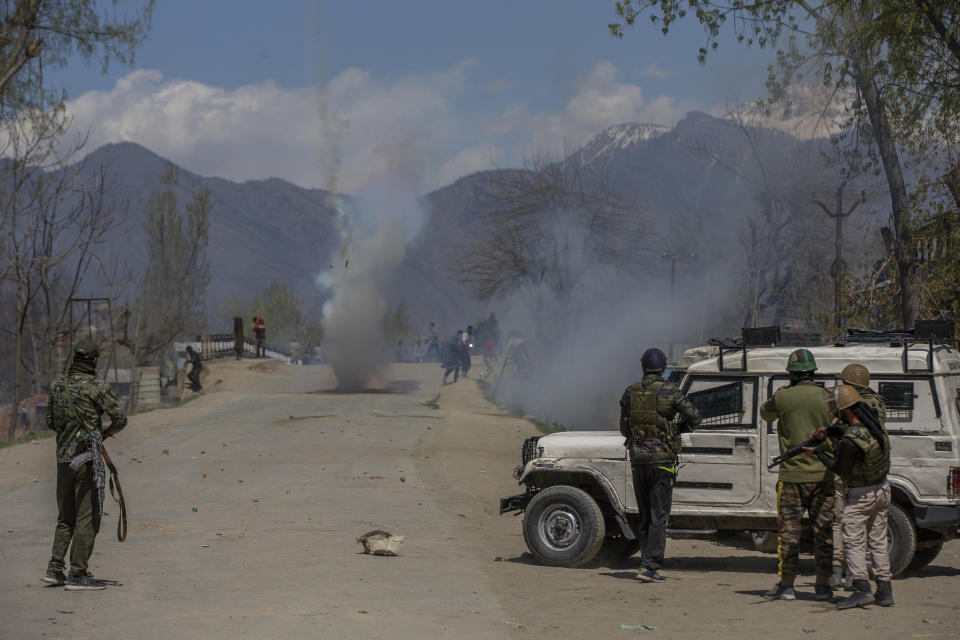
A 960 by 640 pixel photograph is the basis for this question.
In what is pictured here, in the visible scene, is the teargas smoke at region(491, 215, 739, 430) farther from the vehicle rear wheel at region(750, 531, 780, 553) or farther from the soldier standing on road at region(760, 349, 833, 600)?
the soldier standing on road at region(760, 349, 833, 600)

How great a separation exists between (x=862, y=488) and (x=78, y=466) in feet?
19.3

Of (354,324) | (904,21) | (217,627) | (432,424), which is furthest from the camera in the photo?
(354,324)

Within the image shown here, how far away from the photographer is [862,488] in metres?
7.80

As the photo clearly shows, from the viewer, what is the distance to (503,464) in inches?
815

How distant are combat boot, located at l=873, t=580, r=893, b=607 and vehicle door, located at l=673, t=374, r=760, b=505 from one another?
1.79 metres

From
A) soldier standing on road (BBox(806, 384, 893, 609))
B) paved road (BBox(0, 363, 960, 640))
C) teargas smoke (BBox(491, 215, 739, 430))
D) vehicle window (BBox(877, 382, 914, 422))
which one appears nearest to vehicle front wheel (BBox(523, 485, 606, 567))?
paved road (BBox(0, 363, 960, 640))

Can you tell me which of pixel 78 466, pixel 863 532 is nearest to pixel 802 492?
pixel 863 532

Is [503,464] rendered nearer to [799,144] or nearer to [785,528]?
[785,528]

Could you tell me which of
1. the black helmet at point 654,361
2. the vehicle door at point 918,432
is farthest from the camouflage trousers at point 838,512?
the black helmet at point 654,361

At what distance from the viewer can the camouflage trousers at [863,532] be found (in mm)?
7793

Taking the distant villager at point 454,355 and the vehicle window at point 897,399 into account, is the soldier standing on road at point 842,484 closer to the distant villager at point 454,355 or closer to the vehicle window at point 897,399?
the vehicle window at point 897,399

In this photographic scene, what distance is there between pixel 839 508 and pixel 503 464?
12820 mm

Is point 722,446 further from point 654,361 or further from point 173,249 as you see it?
point 173,249

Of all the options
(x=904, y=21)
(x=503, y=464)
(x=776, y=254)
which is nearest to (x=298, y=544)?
(x=503, y=464)
